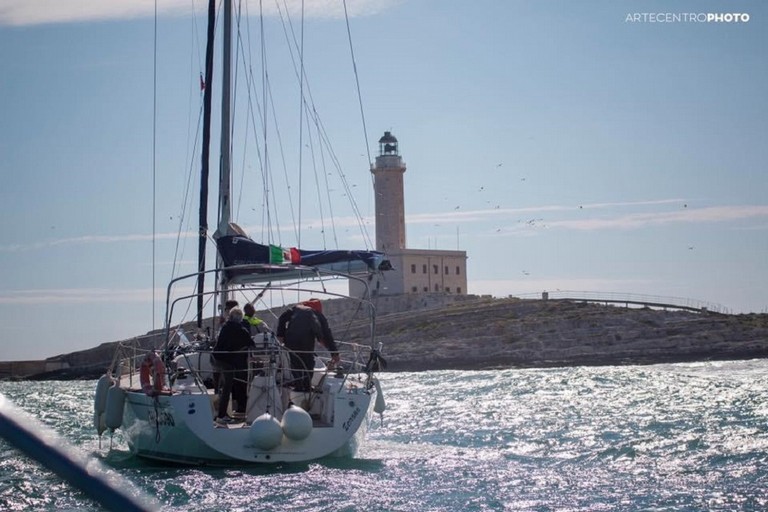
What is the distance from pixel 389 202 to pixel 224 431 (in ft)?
235

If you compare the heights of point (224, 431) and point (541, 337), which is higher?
point (541, 337)

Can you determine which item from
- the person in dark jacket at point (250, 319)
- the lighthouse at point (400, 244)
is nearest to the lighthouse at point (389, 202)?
the lighthouse at point (400, 244)

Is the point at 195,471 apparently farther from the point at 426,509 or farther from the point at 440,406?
the point at 440,406

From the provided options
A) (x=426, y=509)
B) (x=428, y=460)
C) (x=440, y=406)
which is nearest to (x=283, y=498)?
(x=426, y=509)

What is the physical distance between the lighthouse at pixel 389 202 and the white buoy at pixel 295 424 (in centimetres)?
7033

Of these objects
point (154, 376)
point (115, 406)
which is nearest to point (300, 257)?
point (115, 406)

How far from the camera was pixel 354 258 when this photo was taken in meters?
18.8

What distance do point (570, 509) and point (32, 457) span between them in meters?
9.85

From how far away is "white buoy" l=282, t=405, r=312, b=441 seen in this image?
13312 millimetres

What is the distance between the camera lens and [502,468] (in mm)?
13961

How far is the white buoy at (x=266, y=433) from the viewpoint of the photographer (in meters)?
13.1

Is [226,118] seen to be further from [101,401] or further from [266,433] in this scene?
[266,433]

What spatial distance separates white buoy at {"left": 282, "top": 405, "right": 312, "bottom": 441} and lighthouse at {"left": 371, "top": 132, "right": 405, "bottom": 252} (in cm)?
7033

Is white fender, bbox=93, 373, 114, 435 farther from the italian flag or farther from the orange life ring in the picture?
the italian flag
